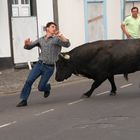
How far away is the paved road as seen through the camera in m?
9.51

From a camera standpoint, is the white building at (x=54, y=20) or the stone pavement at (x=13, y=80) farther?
the white building at (x=54, y=20)

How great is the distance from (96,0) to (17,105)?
12244 mm

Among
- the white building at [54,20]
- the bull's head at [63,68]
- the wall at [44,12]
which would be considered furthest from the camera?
the wall at [44,12]

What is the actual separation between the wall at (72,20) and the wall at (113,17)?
159 cm

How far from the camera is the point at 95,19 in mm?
24906

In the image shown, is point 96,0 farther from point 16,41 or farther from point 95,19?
point 16,41

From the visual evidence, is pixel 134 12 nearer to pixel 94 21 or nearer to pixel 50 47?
pixel 50 47

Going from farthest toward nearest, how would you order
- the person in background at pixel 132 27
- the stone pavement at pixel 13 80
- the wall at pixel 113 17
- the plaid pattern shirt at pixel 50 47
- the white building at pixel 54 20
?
the wall at pixel 113 17, the white building at pixel 54 20, the stone pavement at pixel 13 80, the person in background at pixel 132 27, the plaid pattern shirt at pixel 50 47

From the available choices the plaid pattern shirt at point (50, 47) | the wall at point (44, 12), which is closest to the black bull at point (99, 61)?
the plaid pattern shirt at point (50, 47)

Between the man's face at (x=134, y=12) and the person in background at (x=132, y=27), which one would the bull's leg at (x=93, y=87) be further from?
the man's face at (x=134, y=12)

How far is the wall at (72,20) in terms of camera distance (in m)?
23.2

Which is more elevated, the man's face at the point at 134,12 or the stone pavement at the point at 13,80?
the man's face at the point at 134,12

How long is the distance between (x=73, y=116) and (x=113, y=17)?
14655mm

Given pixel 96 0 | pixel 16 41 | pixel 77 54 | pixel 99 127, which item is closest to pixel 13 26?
pixel 16 41
